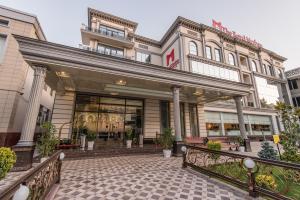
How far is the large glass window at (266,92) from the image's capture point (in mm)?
20750

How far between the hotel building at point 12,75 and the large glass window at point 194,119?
12.2 meters

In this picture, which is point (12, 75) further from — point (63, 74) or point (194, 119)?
point (194, 119)

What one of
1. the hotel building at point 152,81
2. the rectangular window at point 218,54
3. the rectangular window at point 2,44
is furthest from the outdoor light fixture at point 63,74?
the rectangular window at point 218,54

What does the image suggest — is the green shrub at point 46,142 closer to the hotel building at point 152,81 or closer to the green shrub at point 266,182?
the hotel building at point 152,81

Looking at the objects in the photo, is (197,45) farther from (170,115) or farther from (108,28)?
(108,28)

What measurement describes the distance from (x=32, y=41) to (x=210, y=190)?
874 centimetres

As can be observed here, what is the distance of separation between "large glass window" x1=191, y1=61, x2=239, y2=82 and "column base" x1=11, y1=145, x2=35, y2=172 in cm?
1384

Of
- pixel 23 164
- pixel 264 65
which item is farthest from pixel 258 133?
pixel 23 164

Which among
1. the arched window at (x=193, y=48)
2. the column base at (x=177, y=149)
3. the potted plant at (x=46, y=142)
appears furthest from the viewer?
the arched window at (x=193, y=48)

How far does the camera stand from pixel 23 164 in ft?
18.2

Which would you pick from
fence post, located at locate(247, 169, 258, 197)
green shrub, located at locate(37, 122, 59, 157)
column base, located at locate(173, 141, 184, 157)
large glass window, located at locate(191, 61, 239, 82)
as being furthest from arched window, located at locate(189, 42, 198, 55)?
green shrub, located at locate(37, 122, 59, 157)

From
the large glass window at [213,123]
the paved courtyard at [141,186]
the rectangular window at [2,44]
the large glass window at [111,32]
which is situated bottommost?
the paved courtyard at [141,186]

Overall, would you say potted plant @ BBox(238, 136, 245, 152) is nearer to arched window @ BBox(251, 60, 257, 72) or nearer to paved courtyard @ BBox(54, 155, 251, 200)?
paved courtyard @ BBox(54, 155, 251, 200)

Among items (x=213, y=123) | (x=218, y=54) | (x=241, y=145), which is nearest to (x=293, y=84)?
(x=218, y=54)
